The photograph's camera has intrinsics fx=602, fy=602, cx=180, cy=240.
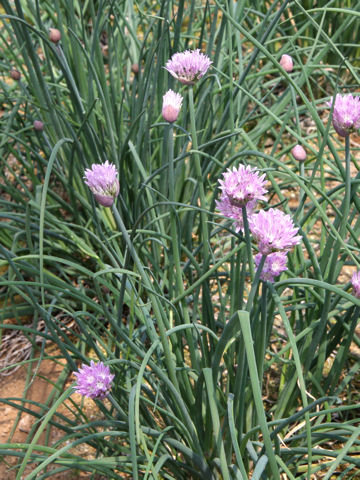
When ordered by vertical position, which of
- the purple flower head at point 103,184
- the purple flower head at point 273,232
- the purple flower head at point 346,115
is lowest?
the purple flower head at point 273,232

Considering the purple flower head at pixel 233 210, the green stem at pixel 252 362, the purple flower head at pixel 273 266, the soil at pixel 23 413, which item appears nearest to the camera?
the green stem at pixel 252 362

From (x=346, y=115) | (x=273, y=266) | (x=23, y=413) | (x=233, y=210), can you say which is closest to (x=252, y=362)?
(x=273, y=266)

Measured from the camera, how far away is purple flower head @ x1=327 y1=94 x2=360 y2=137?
2.98ft

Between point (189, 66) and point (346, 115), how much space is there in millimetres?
267

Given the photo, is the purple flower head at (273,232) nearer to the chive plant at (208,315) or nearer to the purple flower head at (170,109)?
the chive plant at (208,315)

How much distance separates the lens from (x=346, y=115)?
3.00 feet

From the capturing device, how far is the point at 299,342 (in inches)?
47.9

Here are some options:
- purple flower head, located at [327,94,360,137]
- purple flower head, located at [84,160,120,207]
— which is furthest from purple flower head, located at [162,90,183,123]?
purple flower head, located at [327,94,360,137]

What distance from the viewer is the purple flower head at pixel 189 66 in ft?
3.24

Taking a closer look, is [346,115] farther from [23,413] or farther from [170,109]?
[23,413]

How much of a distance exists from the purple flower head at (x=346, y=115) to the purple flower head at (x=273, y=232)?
0.24 metres

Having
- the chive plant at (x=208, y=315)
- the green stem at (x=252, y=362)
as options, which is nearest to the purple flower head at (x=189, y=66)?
the chive plant at (x=208, y=315)

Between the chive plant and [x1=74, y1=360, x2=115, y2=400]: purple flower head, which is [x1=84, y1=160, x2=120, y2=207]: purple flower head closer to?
the chive plant

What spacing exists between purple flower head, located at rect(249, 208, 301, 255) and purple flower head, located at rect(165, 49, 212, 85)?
34 cm
